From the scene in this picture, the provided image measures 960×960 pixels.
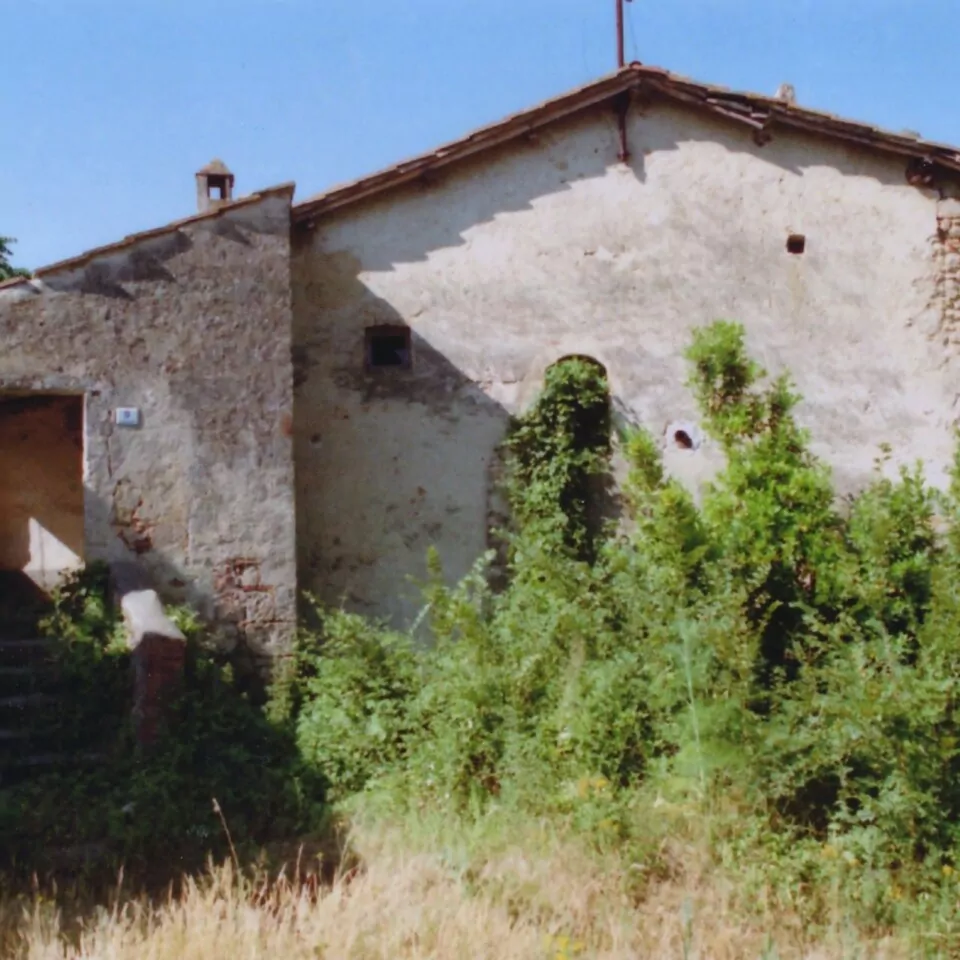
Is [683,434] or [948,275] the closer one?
[683,434]

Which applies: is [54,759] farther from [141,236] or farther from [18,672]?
[141,236]

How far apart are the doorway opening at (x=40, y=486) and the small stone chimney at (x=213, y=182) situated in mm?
2500

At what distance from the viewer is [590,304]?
34.7ft

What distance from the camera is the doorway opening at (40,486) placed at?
10.9 meters

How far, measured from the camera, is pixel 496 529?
10180 mm

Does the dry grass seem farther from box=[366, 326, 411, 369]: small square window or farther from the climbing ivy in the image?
box=[366, 326, 411, 369]: small square window

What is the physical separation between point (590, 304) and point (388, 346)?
2.06 meters

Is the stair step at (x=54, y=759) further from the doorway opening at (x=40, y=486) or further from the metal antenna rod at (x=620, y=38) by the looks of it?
the metal antenna rod at (x=620, y=38)

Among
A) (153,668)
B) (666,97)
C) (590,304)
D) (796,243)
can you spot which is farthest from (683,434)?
(153,668)

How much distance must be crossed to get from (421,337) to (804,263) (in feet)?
12.9

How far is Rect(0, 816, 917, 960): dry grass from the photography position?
4988mm

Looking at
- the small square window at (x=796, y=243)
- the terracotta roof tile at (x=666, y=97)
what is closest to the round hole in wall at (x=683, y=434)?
the small square window at (x=796, y=243)

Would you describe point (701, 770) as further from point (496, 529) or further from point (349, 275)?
point (349, 275)

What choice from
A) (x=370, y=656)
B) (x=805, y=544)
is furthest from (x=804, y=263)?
(x=370, y=656)
